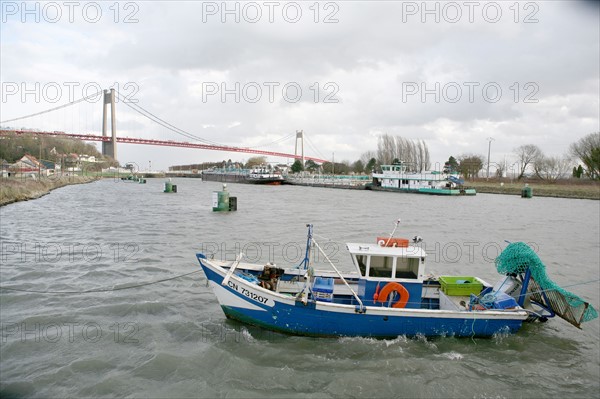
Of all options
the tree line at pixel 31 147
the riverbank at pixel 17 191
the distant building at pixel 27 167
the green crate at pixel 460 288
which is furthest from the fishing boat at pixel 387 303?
the tree line at pixel 31 147

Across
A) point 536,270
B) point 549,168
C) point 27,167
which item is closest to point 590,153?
point 549,168

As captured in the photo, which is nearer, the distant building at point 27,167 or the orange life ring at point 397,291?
the orange life ring at point 397,291

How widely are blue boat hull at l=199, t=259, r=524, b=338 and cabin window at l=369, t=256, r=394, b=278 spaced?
92 cm

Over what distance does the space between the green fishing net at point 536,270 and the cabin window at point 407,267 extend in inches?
121

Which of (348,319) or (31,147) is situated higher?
(31,147)

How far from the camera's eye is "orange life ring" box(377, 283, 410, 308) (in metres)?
9.68

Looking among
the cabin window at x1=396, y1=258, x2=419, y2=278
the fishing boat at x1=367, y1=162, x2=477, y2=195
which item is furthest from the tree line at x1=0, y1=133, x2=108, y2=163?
the cabin window at x1=396, y1=258, x2=419, y2=278

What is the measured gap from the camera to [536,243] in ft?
77.3

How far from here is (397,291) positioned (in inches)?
384

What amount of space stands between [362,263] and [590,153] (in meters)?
90.6

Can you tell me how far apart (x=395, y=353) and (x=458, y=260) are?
35.3 feet

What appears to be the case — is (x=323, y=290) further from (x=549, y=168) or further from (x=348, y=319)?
(x=549, y=168)

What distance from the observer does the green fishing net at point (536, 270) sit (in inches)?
382

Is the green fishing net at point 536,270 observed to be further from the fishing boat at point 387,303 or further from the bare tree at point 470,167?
the bare tree at point 470,167
